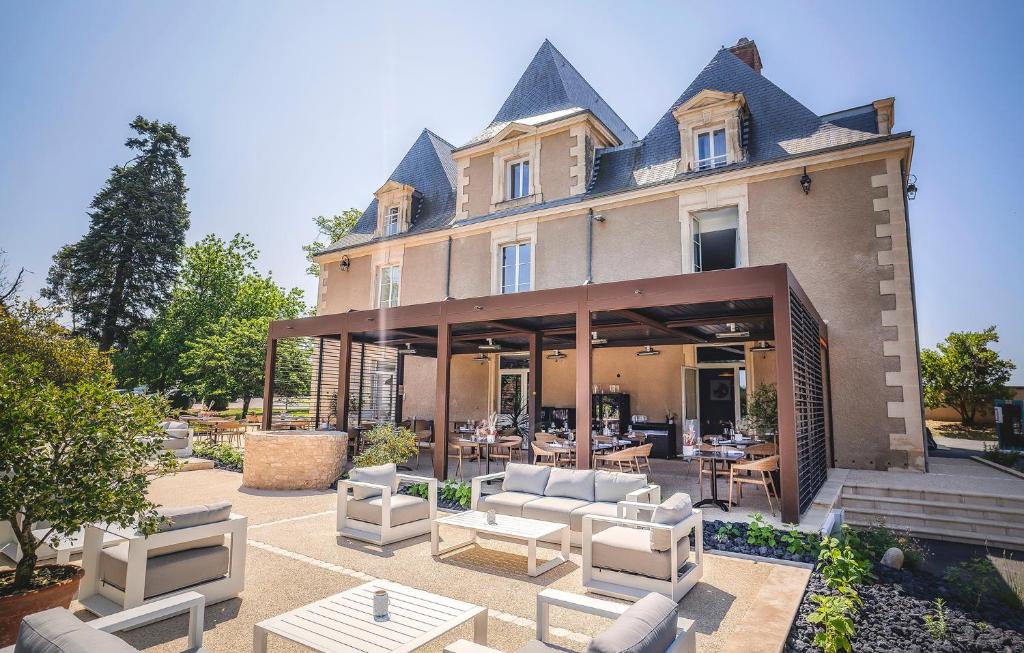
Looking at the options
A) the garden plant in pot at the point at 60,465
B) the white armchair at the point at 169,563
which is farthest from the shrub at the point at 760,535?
A: the garden plant in pot at the point at 60,465

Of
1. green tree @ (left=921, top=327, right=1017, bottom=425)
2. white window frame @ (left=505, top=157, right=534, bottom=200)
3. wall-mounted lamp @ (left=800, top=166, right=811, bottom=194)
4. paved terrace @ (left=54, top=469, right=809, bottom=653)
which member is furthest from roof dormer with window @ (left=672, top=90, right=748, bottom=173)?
green tree @ (left=921, top=327, right=1017, bottom=425)

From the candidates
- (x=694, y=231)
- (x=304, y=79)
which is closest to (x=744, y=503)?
(x=694, y=231)

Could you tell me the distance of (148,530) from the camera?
309 centimetres

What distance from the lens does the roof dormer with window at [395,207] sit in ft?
47.8

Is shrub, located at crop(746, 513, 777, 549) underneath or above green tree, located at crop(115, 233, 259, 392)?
underneath

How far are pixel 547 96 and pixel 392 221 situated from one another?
552cm

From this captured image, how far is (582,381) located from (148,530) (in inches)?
187

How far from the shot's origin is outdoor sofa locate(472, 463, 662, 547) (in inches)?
201

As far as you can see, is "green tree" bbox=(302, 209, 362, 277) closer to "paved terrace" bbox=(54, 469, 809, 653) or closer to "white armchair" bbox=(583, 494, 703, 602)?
"paved terrace" bbox=(54, 469, 809, 653)

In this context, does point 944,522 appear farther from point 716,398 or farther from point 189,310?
point 189,310

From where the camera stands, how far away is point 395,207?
14883mm

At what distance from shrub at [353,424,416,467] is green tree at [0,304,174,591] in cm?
454

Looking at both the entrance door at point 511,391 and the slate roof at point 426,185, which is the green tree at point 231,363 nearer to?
the slate roof at point 426,185

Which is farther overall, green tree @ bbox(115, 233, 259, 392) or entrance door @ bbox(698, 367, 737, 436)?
green tree @ bbox(115, 233, 259, 392)
